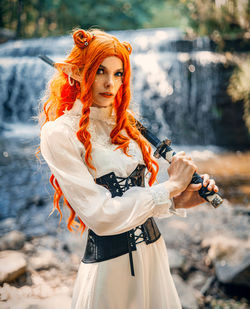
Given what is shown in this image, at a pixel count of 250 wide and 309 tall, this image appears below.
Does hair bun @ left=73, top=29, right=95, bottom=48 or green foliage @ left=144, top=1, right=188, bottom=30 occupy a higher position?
green foliage @ left=144, top=1, right=188, bottom=30

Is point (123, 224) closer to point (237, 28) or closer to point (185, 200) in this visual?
point (185, 200)

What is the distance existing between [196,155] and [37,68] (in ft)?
16.1

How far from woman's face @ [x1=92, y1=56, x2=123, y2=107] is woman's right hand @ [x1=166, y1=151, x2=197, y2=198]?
38 centimetres

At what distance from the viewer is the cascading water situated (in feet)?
28.9

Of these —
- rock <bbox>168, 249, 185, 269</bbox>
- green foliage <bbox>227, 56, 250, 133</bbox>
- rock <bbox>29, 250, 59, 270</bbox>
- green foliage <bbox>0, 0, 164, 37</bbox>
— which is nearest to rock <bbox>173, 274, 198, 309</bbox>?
rock <bbox>168, 249, 185, 269</bbox>

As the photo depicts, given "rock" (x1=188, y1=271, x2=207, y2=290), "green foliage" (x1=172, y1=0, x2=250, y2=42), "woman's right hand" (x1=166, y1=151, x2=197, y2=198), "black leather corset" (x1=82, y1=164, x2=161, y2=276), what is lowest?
"rock" (x1=188, y1=271, x2=207, y2=290)

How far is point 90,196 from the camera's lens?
1.13 metres

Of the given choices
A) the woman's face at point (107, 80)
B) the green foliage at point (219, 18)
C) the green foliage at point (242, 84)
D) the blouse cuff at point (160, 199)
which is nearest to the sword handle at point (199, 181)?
the blouse cuff at point (160, 199)

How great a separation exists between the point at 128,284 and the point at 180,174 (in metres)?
0.51

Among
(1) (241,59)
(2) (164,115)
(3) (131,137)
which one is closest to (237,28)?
(1) (241,59)

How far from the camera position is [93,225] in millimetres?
1134

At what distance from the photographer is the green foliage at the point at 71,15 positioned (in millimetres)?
14242

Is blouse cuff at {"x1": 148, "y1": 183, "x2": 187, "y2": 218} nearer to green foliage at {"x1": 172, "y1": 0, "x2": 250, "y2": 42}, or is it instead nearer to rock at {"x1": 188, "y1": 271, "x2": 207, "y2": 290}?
rock at {"x1": 188, "y1": 271, "x2": 207, "y2": 290}

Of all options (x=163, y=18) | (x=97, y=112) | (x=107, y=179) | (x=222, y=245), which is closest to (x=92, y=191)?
(x=107, y=179)
